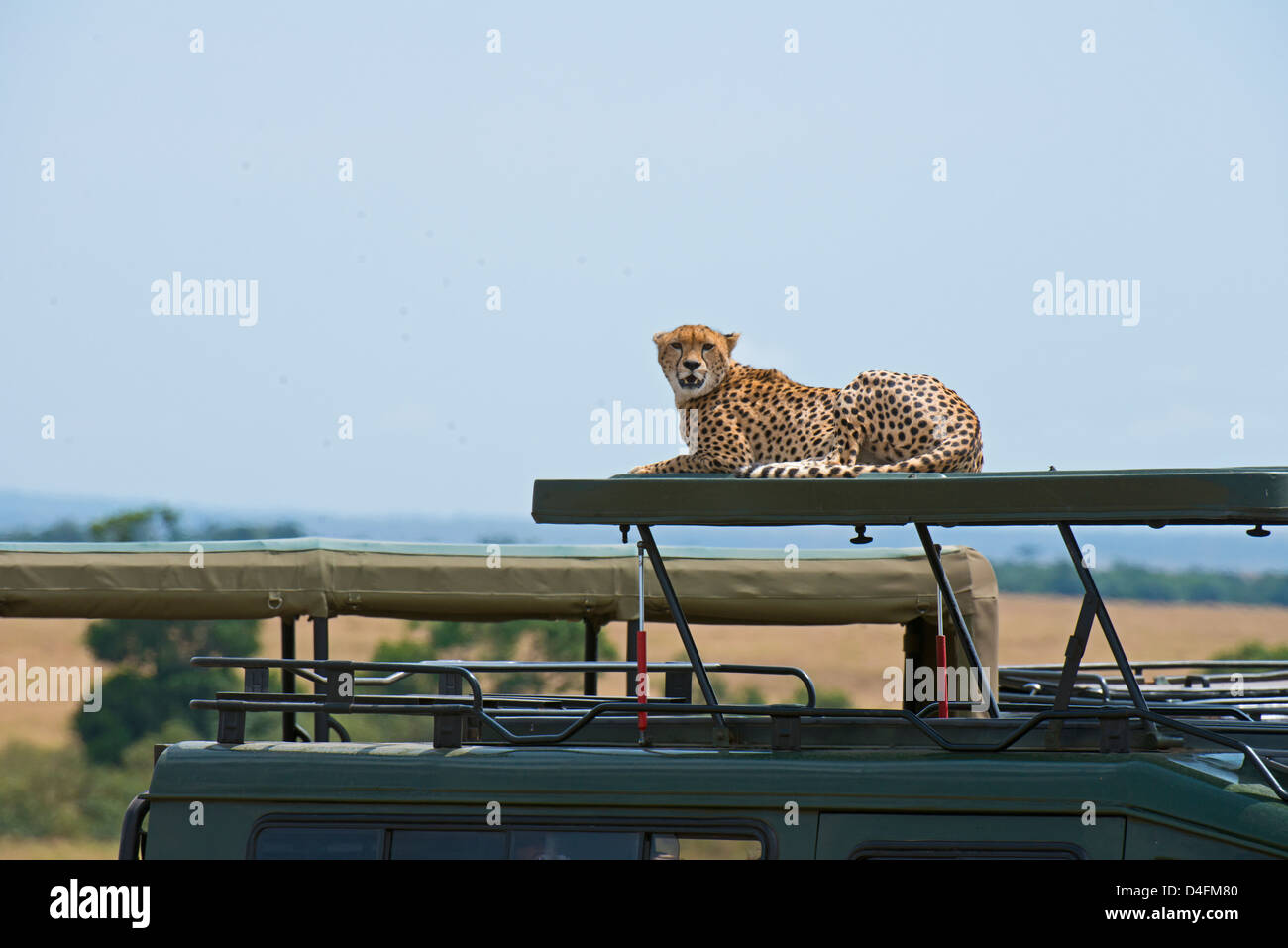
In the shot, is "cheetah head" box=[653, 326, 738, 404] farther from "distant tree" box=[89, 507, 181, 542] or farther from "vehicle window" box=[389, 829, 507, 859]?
"distant tree" box=[89, 507, 181, 542]

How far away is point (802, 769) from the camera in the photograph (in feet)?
13.4

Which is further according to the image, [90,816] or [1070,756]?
[90,816]

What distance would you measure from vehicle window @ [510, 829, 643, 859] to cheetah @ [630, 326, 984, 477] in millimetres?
1252

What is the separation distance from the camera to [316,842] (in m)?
4.26

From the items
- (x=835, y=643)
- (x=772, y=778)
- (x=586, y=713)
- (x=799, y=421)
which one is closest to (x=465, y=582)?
(x=799, y=421)

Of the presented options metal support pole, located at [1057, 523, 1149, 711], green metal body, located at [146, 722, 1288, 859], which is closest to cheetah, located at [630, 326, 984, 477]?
metal support pole, located at [1057, 523, 1149, 711]

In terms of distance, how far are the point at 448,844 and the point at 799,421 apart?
6.55 feet

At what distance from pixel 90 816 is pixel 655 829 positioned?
3470 cm

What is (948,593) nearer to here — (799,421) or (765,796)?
(799,421)

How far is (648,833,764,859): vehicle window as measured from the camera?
408 centimetres
